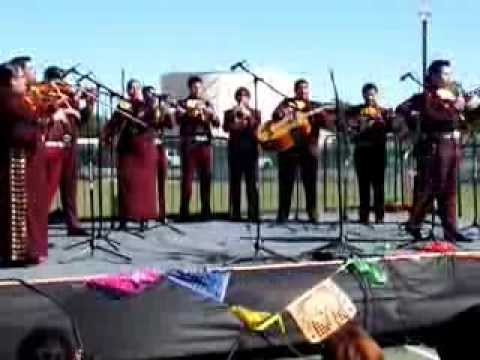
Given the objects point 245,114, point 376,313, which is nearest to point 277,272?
point 376,313

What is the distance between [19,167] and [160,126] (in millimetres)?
3403

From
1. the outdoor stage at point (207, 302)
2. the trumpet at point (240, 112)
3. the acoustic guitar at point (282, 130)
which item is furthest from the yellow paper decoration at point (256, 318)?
the trumpet at point (240, 112)

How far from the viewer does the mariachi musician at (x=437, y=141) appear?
8.84m

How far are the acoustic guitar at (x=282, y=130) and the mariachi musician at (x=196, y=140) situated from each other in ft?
4.15

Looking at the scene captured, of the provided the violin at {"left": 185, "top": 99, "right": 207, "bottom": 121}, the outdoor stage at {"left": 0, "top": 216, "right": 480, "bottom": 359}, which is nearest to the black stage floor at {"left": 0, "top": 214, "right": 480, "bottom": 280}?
the outdoor stage at {"left": 0, "top": 216, "right": 480, "bottom": 359}

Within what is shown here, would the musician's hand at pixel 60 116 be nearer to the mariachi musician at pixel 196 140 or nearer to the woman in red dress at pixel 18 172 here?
the woman in red dress at pixel 18 172

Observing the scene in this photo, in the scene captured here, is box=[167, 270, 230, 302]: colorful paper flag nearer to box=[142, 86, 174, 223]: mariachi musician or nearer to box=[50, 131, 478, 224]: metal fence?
box=[50, 131, 478, 224]: metal fence

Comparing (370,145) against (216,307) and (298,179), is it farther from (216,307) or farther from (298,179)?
(216,307)

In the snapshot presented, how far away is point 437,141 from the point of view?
8.93 metres

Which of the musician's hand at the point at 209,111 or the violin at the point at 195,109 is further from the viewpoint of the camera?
the musician's hand at the point at 209,111

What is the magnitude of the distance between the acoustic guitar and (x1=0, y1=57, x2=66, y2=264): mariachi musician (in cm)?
260

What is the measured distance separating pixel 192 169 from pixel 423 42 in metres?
3.96

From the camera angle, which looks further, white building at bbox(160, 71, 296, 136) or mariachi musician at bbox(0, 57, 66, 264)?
white building at bbox(160, 71, 296, 136)

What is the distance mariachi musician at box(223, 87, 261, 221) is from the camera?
37.9ft
